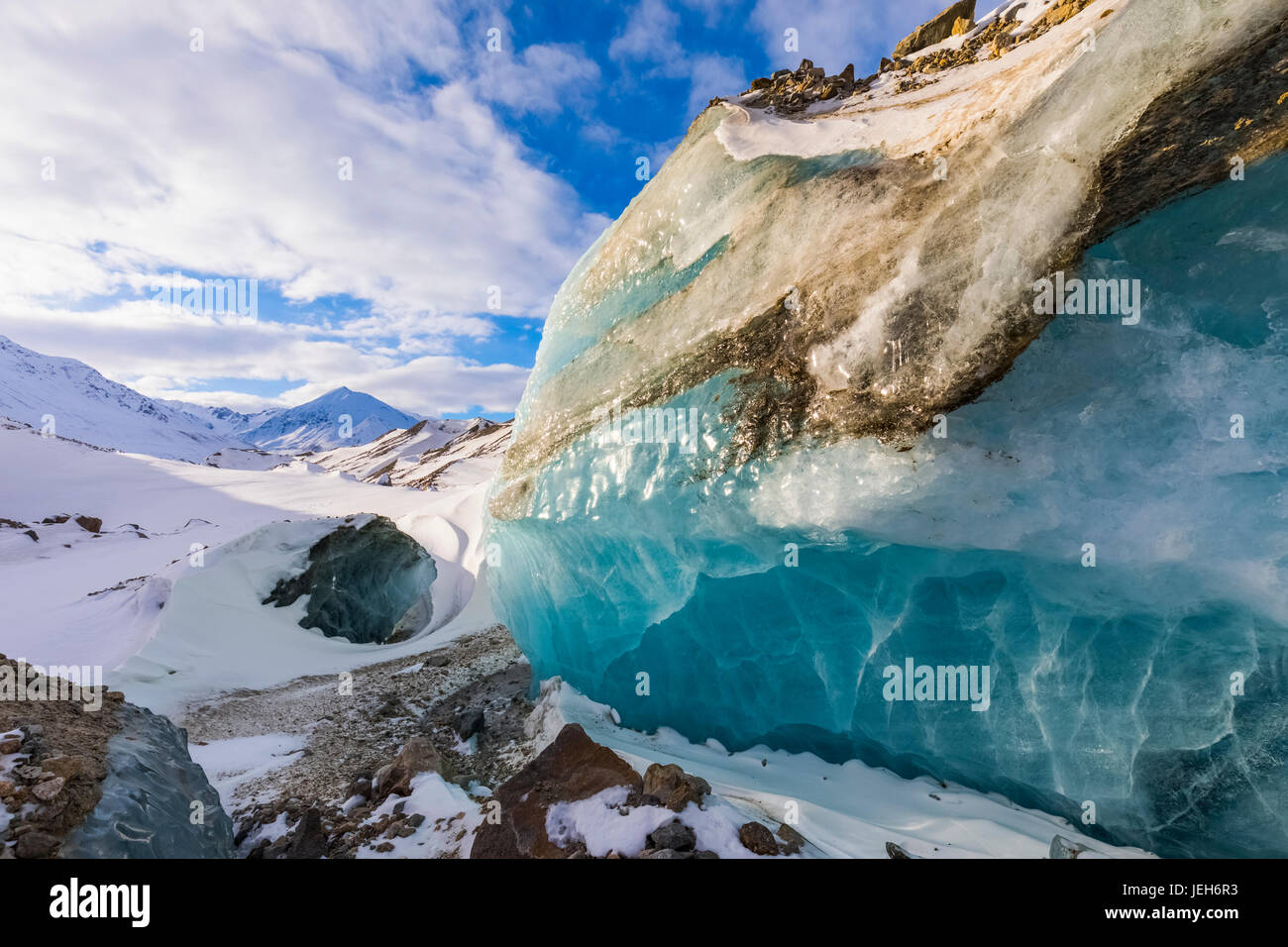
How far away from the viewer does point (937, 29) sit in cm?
529

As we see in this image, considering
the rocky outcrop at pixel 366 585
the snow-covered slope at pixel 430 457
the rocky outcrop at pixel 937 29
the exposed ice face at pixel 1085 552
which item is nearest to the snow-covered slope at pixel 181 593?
the rocky outcrop at pixel 366 585

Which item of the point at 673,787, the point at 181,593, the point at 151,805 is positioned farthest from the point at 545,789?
the point at 181,593

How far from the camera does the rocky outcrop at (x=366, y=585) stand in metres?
11.8

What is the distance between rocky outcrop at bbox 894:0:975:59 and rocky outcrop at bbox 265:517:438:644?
13006 mm

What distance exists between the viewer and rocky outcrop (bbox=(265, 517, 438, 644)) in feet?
38.6

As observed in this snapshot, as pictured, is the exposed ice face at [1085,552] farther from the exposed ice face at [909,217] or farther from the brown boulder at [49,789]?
the brown boulder at [49,789]

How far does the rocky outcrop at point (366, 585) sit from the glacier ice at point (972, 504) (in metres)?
8.99

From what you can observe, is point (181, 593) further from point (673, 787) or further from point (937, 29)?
point (937, 29)

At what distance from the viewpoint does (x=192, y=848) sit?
A: 145 inches

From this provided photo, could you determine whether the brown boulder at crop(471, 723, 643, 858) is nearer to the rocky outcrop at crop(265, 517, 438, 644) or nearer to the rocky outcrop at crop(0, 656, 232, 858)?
the rocky outcrop at crop(0, 656, 232, 858)

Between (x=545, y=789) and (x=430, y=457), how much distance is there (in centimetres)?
7438

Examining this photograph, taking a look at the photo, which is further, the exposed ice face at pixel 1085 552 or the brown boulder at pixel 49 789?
the exposed ice face at pixel 1085 552
